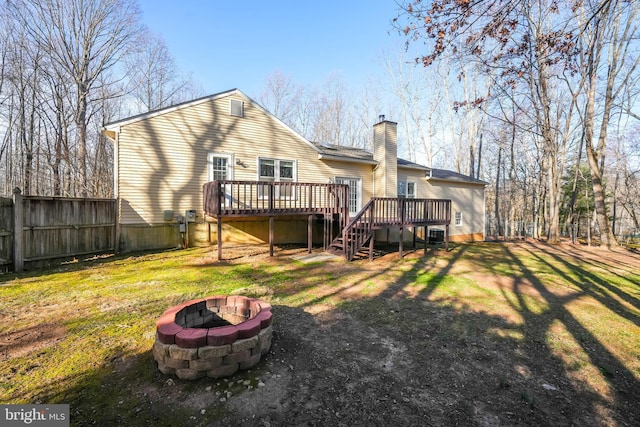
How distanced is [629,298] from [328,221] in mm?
8689

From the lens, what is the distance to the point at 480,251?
12.6 meters

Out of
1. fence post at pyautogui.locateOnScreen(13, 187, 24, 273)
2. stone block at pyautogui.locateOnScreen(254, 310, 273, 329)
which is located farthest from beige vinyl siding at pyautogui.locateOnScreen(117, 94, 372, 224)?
stone block at pyautogui.locateOnScreen(254, 310, 273, 329)

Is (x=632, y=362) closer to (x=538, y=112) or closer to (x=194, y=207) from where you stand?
(x=194, y=207)

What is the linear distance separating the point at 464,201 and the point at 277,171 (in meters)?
12.5

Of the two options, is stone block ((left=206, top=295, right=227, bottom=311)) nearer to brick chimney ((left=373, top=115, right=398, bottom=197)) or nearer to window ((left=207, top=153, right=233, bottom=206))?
window ((left=207, top=153, right=233, bottom=206))

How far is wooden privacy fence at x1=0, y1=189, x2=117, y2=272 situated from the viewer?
6719mm

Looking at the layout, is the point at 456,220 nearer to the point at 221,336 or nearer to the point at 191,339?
the point at 221,336

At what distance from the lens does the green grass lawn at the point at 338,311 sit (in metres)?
2.79

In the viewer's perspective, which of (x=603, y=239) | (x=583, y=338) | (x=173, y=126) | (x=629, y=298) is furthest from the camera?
(x=603, y=239)

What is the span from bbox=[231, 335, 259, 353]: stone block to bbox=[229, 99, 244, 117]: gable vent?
10245 millimetres

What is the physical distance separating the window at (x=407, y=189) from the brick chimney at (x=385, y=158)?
97cm

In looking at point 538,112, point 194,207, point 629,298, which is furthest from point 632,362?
point 538,112

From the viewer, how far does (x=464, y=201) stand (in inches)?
712

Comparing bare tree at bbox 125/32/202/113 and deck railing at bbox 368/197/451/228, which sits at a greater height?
bare tree at bbox 125/32/202/113
